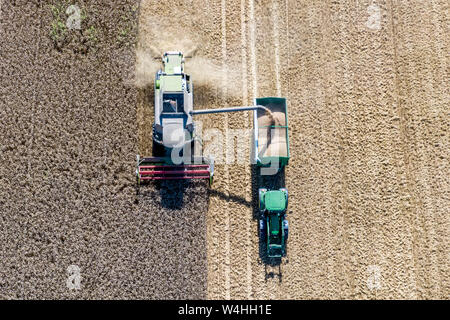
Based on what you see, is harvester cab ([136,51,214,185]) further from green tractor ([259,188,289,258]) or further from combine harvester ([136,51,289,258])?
green tractor ([259,188,289,258])

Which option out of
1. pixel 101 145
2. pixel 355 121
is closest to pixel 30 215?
pixel 101 145

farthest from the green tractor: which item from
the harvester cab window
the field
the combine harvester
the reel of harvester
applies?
the harvester cab window

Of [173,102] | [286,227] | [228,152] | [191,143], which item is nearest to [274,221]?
[286,227]

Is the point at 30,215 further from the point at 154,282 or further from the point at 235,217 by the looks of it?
the point at 235,217

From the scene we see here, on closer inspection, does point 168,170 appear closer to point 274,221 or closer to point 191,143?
point 191,143

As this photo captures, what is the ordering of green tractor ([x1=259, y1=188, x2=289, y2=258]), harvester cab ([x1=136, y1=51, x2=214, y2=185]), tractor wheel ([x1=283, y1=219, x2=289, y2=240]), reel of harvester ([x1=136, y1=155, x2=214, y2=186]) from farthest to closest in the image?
reel of harvester ([x1=136, y1=155, x2=214, y2=186])
tractor wheel ([x1=283, y1=219, x2=289, y2=240])
green tractor ([x1=259, y1=188, x2=289, y2=258])
harvester cab ([x1=136, y1=51, x2=214, y2=185])

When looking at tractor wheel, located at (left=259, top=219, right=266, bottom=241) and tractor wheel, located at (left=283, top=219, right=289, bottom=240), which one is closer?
tractor wheel, located at (left=283, top=219, right=289, bottom=240)

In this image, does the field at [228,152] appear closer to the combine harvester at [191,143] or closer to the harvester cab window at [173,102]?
the combine harvester at [191,143]

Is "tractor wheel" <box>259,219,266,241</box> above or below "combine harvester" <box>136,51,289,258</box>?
below
